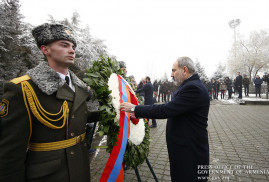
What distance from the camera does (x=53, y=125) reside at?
1.57 meters

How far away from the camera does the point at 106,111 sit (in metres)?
1.86

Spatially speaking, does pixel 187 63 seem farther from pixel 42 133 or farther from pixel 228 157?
pixel 228 157

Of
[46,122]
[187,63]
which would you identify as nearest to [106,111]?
[46,122]

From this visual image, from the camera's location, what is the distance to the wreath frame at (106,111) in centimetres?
188

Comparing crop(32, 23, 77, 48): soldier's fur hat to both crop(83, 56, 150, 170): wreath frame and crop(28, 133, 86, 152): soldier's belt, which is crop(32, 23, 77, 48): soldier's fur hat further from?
crop(28, 133, 86, 152): soldier's belt

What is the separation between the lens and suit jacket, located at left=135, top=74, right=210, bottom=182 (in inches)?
83.0

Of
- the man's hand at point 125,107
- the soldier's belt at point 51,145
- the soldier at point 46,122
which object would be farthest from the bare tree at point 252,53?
the soldier's belt at point 51,145

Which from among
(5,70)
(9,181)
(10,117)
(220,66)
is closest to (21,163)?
(9,181)

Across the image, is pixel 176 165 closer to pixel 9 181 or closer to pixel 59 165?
pixel 59 165

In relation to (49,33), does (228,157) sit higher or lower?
lower

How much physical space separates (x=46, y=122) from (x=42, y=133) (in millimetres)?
122

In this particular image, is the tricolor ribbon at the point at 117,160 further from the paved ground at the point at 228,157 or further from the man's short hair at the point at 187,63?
the paved ground at the point at 228,157

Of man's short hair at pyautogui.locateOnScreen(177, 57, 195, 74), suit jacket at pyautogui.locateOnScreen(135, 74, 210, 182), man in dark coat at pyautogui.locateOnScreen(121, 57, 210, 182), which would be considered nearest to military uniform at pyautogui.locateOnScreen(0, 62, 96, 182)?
man in dark coat at pyautogui.locateOnScreen(121, 57, 210, 182)

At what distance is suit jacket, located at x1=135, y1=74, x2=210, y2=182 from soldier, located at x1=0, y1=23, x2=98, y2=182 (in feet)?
2.99
